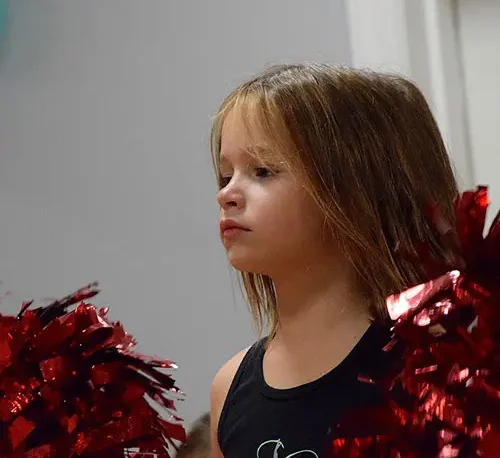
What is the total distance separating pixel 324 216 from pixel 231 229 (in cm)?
6

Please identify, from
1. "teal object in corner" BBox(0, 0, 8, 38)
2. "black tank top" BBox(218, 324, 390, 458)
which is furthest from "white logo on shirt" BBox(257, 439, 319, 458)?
"teal object in corner" BBox(0, 0, 8, 38)

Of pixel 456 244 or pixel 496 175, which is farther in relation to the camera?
pixel 496 175

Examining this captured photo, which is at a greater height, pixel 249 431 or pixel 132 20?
pixel 132 20

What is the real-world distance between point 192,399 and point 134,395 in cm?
41

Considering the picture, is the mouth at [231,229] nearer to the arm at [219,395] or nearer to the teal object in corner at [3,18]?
the arm at [219,395]

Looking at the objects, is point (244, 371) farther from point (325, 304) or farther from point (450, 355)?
point (450, 355)

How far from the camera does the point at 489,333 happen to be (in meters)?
0.40

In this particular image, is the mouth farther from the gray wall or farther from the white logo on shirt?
the gray wall

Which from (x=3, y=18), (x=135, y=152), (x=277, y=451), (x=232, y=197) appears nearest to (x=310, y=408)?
(x=277, y=451)

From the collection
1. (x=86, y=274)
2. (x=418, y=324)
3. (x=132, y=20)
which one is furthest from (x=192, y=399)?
(x=418, y=324)

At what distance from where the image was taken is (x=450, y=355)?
1.34ft

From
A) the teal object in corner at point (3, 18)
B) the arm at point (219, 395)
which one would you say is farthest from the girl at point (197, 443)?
the teal object in corner at point (3, 18)

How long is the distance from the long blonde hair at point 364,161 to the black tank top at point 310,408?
31 millimetres

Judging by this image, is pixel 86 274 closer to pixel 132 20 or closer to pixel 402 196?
pixel 132 20
